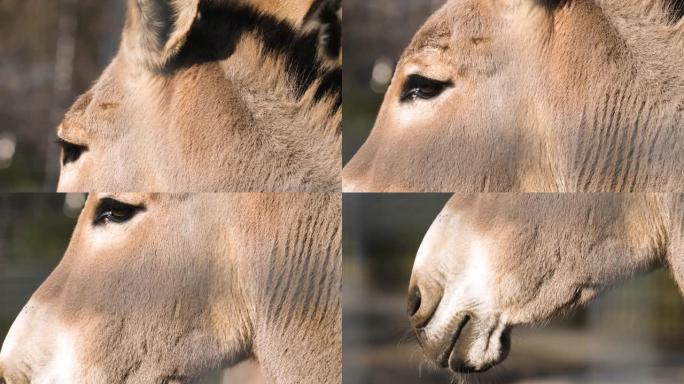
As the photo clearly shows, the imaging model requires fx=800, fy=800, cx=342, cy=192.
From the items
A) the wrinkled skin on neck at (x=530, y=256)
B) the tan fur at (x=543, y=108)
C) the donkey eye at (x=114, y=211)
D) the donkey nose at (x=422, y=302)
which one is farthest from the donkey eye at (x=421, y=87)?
the donkey eye at (x=114, y=211)

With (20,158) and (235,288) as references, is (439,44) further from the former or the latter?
(20,158)

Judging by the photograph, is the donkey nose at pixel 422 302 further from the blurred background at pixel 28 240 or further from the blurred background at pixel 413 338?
the blurred background at pixel 28 240

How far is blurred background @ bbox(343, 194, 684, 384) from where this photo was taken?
6.47ft

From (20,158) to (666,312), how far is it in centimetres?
169

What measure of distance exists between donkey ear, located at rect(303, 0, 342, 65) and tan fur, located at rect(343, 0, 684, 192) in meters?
0.19

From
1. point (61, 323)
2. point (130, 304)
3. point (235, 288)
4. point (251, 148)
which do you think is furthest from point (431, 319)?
point (61, 323)

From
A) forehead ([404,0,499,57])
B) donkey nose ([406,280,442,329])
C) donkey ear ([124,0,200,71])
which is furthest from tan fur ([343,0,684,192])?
donkey ear ([124,0,200,71])

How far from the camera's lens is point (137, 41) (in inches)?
79.4

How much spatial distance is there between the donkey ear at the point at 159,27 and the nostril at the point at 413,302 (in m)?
0.84

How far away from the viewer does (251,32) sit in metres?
2.03

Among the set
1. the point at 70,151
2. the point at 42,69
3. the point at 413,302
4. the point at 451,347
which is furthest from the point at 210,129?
the point at 451,347

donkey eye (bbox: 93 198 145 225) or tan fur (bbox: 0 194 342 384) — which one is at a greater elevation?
donkey eye (bbox: 93 198 145 225)

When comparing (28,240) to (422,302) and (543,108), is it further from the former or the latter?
(543,108)

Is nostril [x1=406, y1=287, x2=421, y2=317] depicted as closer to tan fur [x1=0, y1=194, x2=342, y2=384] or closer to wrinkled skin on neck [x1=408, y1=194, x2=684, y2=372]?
wrinkled skin on neck [x1=408, y1=194, x2=684, y2=372]
